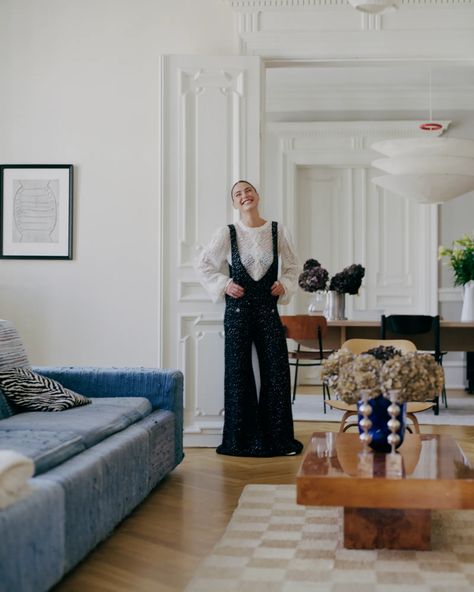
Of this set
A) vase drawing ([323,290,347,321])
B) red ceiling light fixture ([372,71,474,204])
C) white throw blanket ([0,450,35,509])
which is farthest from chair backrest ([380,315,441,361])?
white throw blanket ([0,450,35,509])

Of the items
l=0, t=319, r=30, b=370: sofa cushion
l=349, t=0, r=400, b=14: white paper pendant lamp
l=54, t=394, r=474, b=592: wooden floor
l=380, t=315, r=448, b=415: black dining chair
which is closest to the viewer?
l=54, t=394, r=474, b=592: wooden floor

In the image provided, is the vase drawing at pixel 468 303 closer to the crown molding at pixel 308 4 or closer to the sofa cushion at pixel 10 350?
the crown molding at pixel 308 4

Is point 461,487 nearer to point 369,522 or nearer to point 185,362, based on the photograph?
point 369,522

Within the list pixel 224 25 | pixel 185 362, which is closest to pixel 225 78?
pixel 224 25

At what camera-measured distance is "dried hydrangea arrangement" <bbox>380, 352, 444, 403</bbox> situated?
3047 millimetres

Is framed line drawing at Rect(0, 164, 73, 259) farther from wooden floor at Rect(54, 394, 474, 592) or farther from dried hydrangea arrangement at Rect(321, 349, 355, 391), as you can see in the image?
dried hydrangea arrangement at Rect(321, 349, 355, 391)

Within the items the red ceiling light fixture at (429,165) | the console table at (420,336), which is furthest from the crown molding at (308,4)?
the console table at (420,336)

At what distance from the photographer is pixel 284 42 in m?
5.45

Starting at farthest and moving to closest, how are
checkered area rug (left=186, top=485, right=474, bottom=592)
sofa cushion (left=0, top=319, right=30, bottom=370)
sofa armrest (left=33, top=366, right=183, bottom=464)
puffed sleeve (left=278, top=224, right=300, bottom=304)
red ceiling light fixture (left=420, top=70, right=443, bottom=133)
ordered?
red ceiling light fixture (left=420, top=70, right=443, bottom=133)
puffed sleeve (left=278, top=224, right=300, bottom=304)
sofa armrest (left=33, top=366, right=183, bottom=464)
sofa cushion (left=0, top=319, right=30, bottom=370)
checkered area rug (left=186, top=485, right=474, bottom=592)

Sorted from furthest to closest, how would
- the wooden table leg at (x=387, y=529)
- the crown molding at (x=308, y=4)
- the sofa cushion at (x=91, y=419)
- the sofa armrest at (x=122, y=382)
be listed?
the crown molding at (x=308, y=4) < the sofa armrest at (x=122, y=382) < the sofa cushion at (x=91, y=419) < the wooden table leg at (x=387, y=529)

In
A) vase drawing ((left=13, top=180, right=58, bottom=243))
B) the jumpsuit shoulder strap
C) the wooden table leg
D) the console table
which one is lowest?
the wooden table leg

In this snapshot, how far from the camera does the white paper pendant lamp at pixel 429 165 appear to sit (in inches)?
215

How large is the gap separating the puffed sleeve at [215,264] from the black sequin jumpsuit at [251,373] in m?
0.06

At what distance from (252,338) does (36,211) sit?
1719mm
